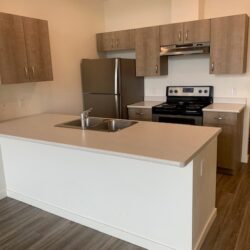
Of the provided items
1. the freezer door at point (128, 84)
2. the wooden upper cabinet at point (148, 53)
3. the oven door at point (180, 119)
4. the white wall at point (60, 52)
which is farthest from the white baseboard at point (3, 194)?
the wooden upper cabinet at point (148, 53)

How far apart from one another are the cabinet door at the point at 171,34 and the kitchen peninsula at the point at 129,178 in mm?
1725

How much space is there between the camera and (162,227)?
202cm

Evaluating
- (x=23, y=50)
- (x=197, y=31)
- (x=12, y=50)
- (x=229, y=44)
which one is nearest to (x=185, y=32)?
(x=197, y=31)

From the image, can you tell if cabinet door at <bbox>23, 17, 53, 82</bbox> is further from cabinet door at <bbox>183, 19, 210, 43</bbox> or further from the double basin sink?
cabinet door at <bbox>183, 19, 210, 43</bbox>

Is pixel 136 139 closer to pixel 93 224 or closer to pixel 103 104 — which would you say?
pixel 93 224

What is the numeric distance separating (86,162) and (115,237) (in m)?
0.71

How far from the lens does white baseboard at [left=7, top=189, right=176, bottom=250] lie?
2.11 meters

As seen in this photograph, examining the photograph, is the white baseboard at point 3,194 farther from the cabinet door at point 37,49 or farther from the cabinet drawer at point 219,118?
the cabinet drawer at point 219,118

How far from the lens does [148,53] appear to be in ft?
13.1

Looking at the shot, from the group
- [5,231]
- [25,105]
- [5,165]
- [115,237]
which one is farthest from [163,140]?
[25,105]

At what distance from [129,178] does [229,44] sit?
240 centimetres

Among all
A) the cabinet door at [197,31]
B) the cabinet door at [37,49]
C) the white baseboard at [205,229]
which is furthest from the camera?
the cabinet door at [197,31]

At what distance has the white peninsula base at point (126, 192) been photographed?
6.28ft

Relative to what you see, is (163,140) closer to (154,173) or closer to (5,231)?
(154,173)
